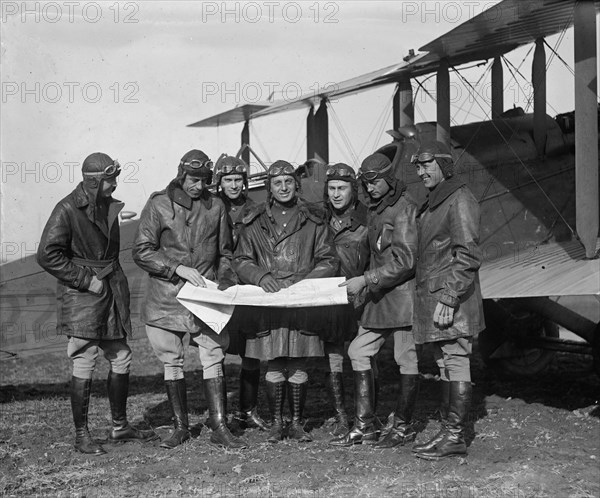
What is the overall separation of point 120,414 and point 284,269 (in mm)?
1723

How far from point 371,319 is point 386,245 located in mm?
553

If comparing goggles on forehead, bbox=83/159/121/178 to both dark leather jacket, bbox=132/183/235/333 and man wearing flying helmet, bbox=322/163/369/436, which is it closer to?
dark leather jacket, bbox=132/183/235/333

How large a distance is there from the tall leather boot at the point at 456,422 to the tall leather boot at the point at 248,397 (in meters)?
1.64

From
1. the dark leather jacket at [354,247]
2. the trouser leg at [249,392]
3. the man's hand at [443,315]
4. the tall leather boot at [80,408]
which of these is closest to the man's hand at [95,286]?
the tall leather boot at [80,408]

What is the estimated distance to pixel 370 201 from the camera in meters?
5.79

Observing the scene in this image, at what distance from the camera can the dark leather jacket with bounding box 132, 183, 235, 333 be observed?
18.2 feet

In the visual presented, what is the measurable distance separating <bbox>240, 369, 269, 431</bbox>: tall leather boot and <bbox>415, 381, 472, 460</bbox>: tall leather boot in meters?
1.64

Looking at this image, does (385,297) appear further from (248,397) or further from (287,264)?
(248,397)

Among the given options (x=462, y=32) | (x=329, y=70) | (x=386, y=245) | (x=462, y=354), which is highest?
(x=329, y=70)

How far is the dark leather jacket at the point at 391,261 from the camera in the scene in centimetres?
536

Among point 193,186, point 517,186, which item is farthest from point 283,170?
point 517,186

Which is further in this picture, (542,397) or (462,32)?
(462,32)

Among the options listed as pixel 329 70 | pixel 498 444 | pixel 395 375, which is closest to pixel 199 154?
pixel 498 444

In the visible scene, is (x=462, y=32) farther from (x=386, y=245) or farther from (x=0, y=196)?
(x=0, y=196)
